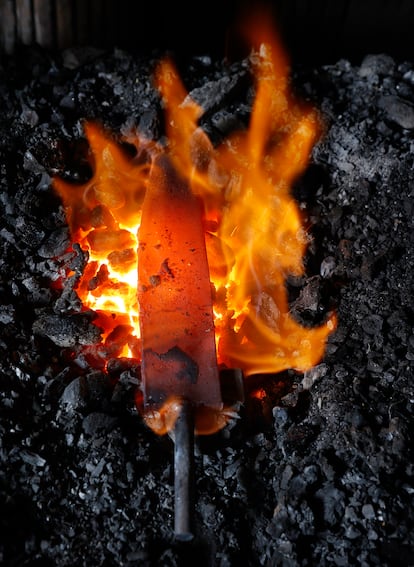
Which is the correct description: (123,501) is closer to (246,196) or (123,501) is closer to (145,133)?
(246,196)

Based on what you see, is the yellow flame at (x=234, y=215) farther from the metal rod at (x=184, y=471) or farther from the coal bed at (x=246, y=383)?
the metal rod at (x=184, y=471)

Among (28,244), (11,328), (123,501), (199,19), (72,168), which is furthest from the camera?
(199,19)

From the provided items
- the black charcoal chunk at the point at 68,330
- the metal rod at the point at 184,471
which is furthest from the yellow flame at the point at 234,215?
the metal rod at the point at 184,471

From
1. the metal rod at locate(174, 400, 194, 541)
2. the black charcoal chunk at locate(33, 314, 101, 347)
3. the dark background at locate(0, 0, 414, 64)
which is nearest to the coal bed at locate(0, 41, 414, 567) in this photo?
the black charcoal chunk at locate(33, 314, 101, 347)

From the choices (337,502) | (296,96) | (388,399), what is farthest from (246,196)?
(337,502)

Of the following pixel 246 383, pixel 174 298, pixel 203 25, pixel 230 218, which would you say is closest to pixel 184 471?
pixel 246 383

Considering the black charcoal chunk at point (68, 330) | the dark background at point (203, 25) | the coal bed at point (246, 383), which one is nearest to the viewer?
the coal bed at point (246, 383)

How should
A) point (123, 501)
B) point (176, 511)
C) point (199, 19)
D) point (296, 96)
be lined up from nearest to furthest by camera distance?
point (176, 511), point (123, 501), point (296, 96), point (199, 19)
